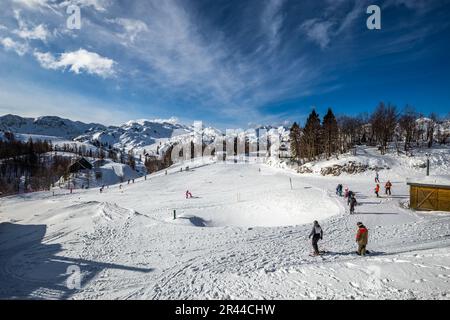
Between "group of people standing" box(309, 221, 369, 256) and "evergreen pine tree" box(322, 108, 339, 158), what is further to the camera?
"evergreen pine tree" box(322, 108, 339, 158)

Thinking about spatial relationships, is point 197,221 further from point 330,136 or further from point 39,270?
point 330,136

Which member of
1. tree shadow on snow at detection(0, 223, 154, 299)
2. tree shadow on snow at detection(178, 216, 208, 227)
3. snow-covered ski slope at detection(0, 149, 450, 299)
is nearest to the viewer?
snow-covered ski slope at detection(0, 149, 450, 299)

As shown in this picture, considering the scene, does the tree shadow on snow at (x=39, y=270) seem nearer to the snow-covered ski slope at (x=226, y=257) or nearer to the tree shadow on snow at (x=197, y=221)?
the snow-covered ski slope at (x=226, y=257)

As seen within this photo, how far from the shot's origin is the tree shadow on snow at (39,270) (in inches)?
→ 433

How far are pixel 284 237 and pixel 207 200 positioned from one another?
19984mm

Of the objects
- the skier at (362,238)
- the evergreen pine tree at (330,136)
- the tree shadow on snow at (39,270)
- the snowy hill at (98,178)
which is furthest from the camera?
the snowy hill at (98,178)

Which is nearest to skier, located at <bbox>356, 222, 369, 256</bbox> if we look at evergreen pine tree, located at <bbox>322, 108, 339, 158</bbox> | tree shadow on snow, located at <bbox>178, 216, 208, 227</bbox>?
tree shadow on snow, located at <bbox>178, 216, 208, 227</bbox>

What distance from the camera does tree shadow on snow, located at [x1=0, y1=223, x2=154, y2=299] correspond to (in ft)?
36.1

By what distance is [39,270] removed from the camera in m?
13.4

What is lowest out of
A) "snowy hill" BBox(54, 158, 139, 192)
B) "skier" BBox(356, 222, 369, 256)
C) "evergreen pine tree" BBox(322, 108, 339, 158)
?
"snowy hill" BBox(54, 158, 139, 192)

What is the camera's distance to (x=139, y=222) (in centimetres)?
2169

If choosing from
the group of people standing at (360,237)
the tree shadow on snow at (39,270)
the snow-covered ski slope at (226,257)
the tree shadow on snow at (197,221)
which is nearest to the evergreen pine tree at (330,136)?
the snow-covered ski slope at (226,257)

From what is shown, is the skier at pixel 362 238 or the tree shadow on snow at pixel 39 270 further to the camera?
the skier at pixel 362 238

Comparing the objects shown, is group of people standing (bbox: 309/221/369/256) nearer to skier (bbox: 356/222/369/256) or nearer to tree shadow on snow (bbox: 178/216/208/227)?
skier (bbox: 356/222/369/256)
